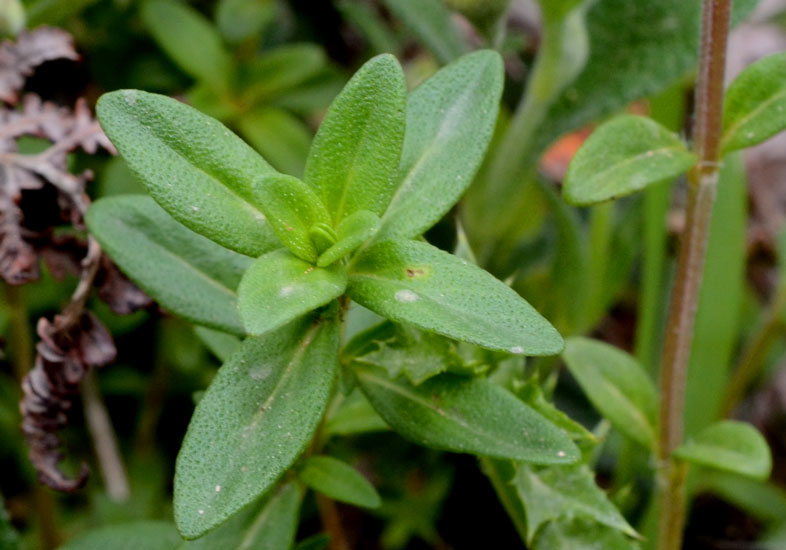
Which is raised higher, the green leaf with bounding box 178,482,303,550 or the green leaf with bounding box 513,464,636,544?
the green leaf with bounding box 513,464,636,544

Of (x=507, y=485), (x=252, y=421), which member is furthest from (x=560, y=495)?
(x=252, y=421)

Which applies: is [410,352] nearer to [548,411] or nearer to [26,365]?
[548,411]

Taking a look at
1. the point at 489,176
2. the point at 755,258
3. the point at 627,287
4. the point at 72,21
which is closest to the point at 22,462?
the point at 72,21

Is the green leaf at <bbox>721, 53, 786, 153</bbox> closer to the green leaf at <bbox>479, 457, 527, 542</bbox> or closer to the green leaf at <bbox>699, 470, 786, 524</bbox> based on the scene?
the green leaf at <bbox>479, 457, 527, 542</bbox>

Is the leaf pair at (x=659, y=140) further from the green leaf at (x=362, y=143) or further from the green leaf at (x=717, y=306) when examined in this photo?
the green leaf at (x=717, y=306)

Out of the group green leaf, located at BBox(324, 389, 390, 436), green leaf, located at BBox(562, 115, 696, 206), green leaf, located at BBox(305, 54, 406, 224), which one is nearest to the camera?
green leaf, located at BBox(305, 54, 406, 224)

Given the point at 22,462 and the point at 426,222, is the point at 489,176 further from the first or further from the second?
the point at 22,462

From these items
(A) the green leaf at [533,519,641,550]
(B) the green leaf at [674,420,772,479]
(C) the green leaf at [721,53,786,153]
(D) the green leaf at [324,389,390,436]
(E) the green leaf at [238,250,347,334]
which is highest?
(C) the green leaf at [721,53,786,153]

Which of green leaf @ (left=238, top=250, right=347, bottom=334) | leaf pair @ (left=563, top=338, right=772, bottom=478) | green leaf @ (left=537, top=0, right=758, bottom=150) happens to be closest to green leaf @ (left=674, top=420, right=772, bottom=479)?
leaf pair @ (left=563, top=338, right=772, bottom=478)
